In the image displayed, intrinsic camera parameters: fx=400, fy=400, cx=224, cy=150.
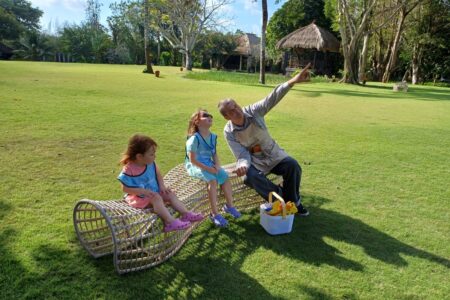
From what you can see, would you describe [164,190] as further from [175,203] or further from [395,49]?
[395,49]

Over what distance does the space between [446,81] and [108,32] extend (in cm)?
4389

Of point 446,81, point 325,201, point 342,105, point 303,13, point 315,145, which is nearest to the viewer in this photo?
point 325,201

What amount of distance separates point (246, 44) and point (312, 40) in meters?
16.7

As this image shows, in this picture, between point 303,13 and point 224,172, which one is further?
point 303,13

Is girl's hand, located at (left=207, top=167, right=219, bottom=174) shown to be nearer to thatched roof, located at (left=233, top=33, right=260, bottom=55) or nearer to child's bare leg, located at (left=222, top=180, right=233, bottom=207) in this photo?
child's bare leg, located at (left=222, top=180, right=233, bottom=207)

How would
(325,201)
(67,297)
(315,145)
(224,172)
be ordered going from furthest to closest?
(315,145) < (325,201) < (224,172) < (67,297)

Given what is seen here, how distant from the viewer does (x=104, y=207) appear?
3.01m

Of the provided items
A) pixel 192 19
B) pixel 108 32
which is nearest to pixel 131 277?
pixel 192 19

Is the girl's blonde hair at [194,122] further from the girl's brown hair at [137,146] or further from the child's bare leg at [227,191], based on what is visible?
the girl's brown hair at [137,146]

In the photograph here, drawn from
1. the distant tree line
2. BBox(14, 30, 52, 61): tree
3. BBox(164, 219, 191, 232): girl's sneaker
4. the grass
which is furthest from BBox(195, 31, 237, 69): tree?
BBox(164, 219, 191, 232): girl's sneaker

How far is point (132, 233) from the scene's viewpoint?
10.4 feet

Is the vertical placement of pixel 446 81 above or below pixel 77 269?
above

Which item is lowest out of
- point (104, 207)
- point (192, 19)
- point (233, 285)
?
point (233, 285)

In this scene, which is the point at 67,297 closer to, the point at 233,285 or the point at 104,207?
the point at 104,207
